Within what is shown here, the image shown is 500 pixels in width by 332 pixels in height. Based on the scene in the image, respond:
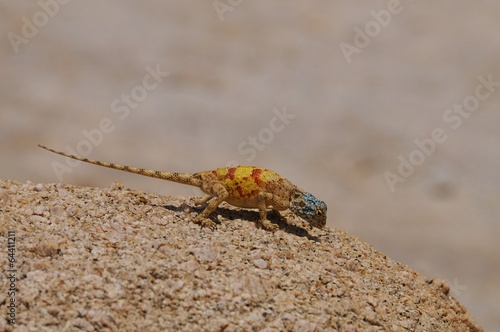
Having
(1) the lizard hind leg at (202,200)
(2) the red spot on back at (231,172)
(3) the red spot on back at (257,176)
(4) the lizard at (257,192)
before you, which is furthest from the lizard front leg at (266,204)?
(1) the lizard hind leg at (202,200)

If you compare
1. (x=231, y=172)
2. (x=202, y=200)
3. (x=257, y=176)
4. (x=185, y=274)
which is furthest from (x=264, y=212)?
(x=185, y=274)

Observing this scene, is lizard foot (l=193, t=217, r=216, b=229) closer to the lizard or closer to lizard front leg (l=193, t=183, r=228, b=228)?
lizard front leg (l=193, t=183, r=228, b=228)

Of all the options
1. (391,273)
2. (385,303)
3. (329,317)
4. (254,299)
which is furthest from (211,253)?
(391,273)

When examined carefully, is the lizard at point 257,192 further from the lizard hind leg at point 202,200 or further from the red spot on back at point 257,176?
the lizard hind leg at point 202,200

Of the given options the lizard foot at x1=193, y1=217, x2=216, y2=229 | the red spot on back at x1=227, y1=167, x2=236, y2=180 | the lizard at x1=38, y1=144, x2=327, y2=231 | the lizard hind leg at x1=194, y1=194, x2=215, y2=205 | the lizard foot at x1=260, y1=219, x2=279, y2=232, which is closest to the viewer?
the lizard foot at x1=193, y1=217, x2=216, y2=229

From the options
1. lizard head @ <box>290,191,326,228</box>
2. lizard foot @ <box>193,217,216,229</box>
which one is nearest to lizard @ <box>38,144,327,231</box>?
lizard head @ <box>290,191,326,228</box>

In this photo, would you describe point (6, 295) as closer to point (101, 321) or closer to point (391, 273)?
point (101, 321)

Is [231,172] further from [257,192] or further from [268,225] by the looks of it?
[268,225]
